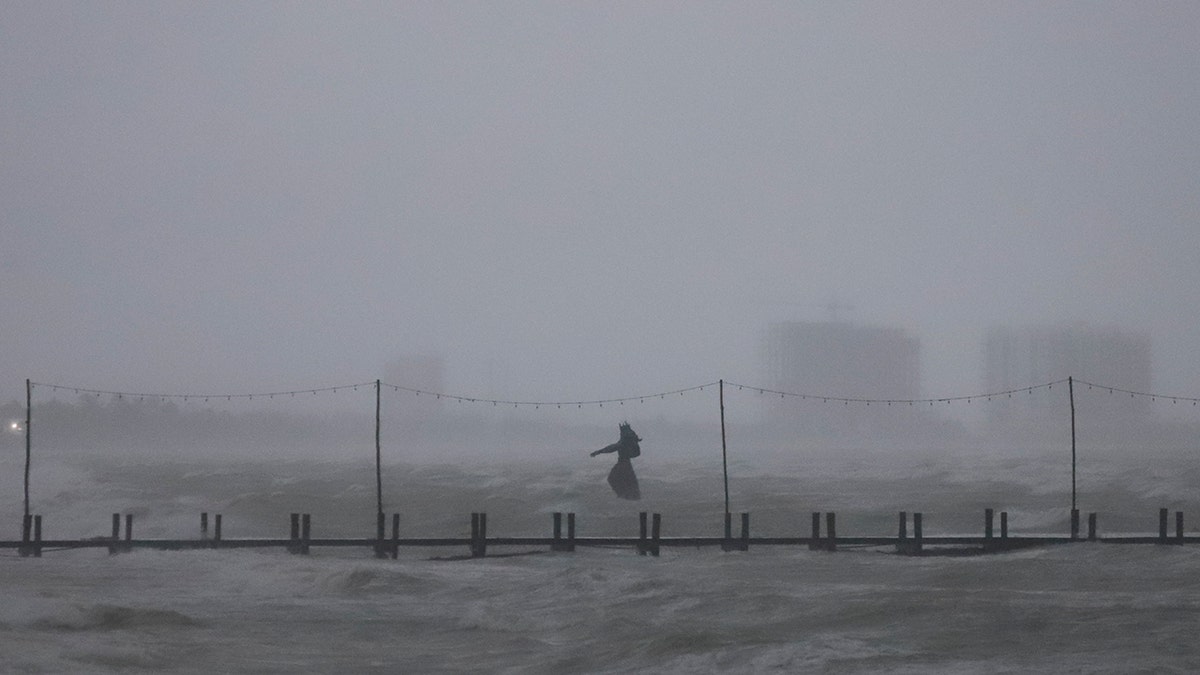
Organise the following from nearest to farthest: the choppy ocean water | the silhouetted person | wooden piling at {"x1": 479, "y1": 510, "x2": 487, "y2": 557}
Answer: the choppy ocean water < wooden piling at {"x1": 479, "y1": 510, "x2": 487, "y2": 557} < the silhouetted person

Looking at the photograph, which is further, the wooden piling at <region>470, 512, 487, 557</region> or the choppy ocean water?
the wooden piling at <region>470, 512, 487, 557</region>

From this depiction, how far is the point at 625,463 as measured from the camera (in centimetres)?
5403

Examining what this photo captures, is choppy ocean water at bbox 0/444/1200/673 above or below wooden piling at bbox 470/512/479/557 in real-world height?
below

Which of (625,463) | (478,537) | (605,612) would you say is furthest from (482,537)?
(625,463)

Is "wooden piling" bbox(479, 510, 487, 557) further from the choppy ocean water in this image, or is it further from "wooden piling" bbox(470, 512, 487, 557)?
the choppy ocean water

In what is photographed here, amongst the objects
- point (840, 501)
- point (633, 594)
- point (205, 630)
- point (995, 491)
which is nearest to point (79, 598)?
point (205, 630)

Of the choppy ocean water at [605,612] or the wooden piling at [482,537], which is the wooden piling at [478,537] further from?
the choppy ocean water at [605,612]

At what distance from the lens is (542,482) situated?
326 ft

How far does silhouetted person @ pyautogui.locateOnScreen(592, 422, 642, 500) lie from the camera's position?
51812 millimetres

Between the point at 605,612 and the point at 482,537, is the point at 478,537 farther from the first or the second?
the point at 605,612

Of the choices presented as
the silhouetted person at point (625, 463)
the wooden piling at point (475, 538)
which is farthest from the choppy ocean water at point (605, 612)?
the silhouetted person at point (625, 463)

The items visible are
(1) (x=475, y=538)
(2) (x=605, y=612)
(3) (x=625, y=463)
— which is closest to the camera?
(2) (x=605, y=612)

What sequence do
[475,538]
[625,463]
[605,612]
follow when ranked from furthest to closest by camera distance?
1. [625,463]
2. [475,538]
3. [605,612]

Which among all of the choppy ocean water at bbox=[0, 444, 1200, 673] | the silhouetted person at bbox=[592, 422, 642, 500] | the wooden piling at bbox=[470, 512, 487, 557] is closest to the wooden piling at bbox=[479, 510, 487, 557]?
the wooden piling at bbox=[470, 512, 487, 557]
